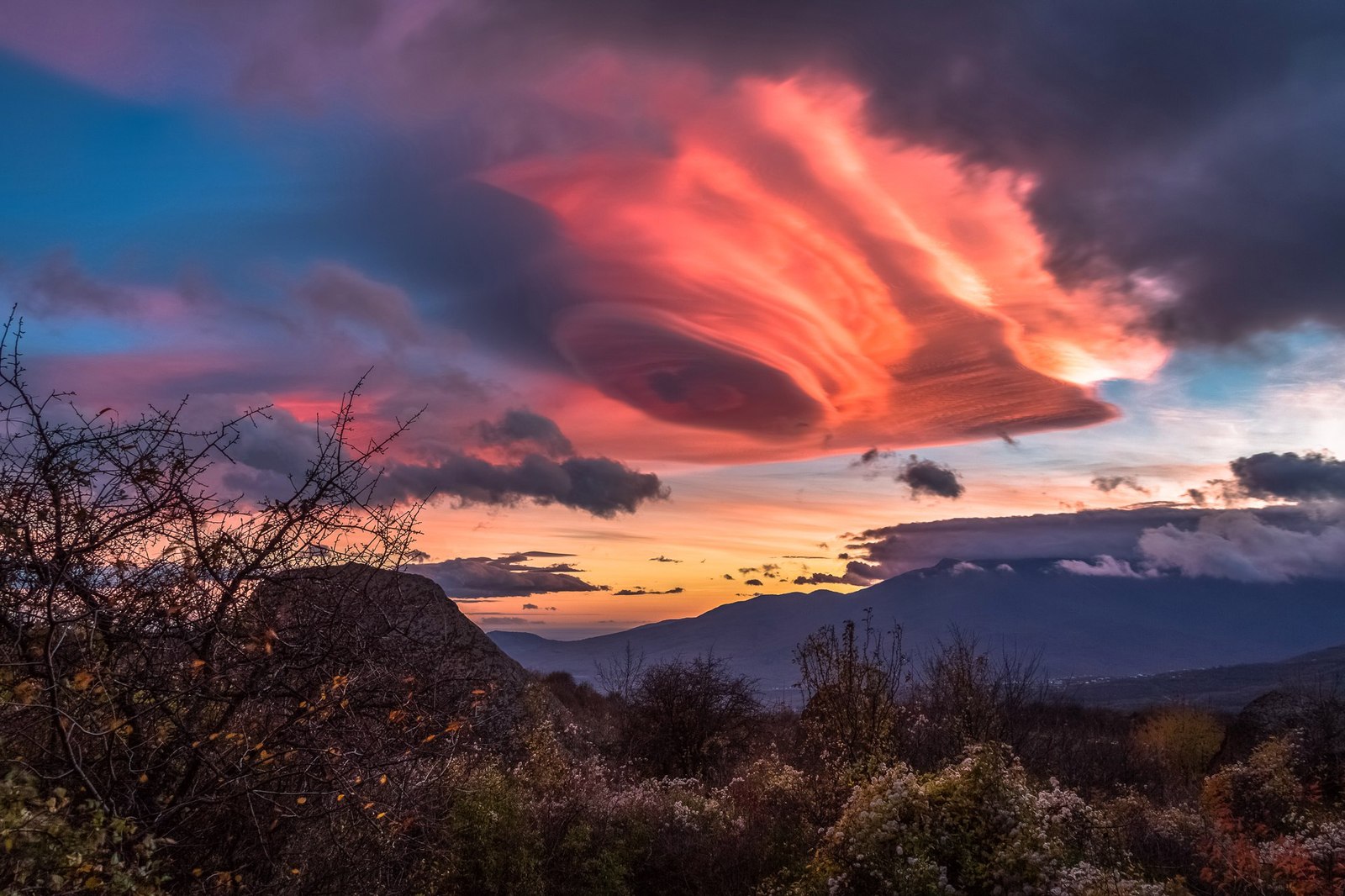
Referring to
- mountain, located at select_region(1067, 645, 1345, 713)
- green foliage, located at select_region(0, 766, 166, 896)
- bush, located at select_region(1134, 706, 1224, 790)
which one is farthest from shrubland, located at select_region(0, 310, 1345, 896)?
mountain, located at select_region(1067, 645, 1345, 713)

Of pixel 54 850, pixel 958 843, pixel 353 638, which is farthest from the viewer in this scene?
pixel 958 843

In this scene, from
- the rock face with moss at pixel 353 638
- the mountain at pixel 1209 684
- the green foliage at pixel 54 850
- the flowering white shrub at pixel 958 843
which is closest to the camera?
the green foliage at pixel 54 850

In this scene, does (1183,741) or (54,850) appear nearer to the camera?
(54,850)

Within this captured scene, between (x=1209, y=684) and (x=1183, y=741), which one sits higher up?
(x=1183, y=741)

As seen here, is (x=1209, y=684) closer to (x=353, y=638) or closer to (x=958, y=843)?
(x=958, y=843)

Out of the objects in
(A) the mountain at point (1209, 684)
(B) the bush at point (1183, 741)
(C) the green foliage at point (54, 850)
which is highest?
(C) the green foliage at point (54, 850)

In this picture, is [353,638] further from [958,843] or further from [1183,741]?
[1183,741]

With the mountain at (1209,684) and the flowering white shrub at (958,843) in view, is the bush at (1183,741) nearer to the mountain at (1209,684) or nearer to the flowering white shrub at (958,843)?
the flowering white shrub at (958,843)

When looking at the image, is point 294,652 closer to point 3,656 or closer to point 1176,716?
point 3,656

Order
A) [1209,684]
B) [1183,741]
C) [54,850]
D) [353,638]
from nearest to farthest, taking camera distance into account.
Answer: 1. [54,850]
2. [353,638]
3. [1183,741]
4. [1209,684]

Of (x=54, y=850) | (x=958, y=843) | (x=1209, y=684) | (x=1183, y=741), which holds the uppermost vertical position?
(x=54, y=850)

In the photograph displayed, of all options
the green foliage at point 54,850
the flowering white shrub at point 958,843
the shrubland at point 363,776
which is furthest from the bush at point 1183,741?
the green foliage at point 54,850

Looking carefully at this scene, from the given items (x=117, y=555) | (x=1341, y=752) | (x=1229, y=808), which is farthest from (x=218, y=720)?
(x=1341, y=752)

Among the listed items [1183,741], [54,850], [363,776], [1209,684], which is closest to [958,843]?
[363,776]
